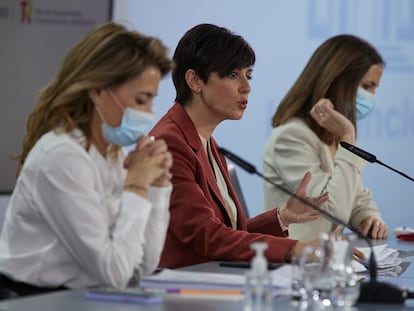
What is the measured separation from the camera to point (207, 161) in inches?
125

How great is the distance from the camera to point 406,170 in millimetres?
5402

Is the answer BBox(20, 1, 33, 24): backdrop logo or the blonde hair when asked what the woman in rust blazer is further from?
BBox(20, 1, 33, 24): backdrop logo

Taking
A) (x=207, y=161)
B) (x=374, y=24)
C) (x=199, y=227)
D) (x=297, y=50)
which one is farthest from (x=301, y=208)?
(x=374, y=24)

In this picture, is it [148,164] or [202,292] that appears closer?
[202,292]

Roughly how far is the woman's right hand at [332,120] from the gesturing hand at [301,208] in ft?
2.80

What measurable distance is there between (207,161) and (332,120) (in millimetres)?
981

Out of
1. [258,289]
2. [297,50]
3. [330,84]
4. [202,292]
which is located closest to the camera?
[258,289]

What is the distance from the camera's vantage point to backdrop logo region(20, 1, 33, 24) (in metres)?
4.95

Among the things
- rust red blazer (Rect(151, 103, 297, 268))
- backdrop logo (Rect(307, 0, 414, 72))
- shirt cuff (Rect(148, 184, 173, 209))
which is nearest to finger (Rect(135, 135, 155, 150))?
shirt cuff (Rect(148, 184, 173, 209))

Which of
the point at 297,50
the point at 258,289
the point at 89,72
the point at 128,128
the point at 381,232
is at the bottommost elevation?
the point at 381,232

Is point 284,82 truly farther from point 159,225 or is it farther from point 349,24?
point 159,225

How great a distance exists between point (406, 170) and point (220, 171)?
233cm

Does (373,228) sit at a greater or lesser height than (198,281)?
lesser

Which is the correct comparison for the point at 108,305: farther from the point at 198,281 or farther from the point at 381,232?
the point at 381,232
